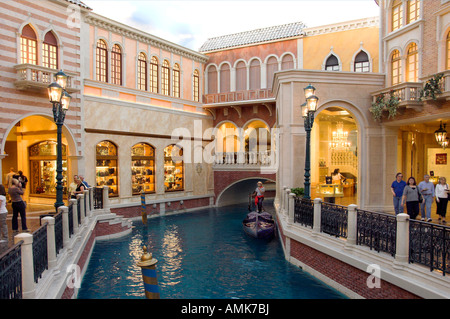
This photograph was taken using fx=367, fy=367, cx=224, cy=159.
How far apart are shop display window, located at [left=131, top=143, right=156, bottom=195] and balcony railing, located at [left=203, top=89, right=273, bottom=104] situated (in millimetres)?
5006

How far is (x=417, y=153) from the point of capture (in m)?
15.6

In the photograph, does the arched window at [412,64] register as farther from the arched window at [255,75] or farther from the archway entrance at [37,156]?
the archway entrance at [37,156]

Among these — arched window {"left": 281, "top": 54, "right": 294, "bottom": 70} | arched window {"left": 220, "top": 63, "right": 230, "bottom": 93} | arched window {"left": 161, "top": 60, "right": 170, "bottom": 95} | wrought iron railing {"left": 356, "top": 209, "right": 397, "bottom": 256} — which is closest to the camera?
wrought iron railing {"left": 356, "top": 209, "right": 397, "bottom": 256}

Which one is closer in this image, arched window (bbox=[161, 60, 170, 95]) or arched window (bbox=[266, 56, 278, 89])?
arched window (bbox=[161, 60, 170, 95])

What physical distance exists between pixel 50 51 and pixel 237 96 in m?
10.2

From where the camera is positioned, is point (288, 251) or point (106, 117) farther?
point (106, 117)

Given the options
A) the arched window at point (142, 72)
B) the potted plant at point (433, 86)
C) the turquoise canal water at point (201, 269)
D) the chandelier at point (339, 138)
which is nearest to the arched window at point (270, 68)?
the chandelier at point (339, 138)

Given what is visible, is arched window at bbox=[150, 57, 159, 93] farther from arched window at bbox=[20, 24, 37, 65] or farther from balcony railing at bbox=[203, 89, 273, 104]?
arched window at bbox=[20, 24, 37, 65]

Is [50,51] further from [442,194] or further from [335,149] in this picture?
[442,194]

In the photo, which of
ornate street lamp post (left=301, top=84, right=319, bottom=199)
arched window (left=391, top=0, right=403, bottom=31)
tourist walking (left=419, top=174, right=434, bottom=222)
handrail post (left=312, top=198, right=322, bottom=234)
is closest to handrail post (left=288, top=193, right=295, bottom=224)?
ornate street lamp post (left=301, top=84, right=319, bottom=199)

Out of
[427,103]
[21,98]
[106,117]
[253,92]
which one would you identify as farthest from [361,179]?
[21,98]

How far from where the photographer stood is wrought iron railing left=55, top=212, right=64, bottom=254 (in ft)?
23.4

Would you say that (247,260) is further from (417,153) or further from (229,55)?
(229,55)

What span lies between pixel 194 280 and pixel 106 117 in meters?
9.84
